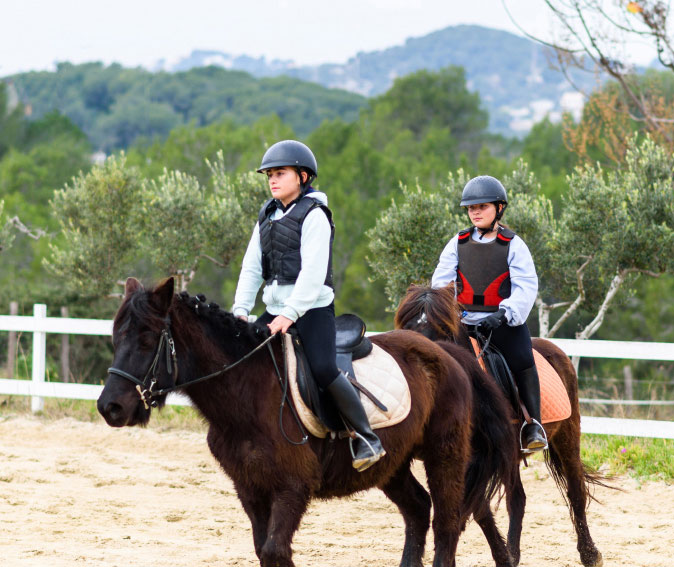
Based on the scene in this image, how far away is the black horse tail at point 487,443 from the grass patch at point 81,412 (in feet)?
16.5

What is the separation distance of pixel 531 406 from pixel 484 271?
0.94 metres

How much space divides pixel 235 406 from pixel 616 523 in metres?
3.95

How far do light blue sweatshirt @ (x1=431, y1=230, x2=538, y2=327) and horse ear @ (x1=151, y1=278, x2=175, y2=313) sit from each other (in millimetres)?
2286

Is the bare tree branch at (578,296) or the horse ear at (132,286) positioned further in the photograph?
the bare tree branch at (578,296)

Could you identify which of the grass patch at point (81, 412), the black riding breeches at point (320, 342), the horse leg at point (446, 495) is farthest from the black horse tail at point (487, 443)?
the grass patch at point (81, 412)

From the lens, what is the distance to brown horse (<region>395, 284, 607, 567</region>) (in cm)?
516

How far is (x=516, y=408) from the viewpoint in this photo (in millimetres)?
5238

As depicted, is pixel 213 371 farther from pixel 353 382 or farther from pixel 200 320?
pixel 353 382

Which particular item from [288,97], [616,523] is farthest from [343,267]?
[288,97]

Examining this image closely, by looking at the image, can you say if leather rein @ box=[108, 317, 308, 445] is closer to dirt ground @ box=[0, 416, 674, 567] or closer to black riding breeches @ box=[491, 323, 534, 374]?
dirt ground @ box=[0, 416, 674, 567]

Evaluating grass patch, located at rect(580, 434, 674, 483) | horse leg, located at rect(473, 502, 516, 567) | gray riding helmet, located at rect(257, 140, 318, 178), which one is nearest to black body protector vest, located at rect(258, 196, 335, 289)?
gray riding helmet, located at rect(257, 140, 318, 178)

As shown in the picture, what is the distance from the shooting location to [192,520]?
626 cm

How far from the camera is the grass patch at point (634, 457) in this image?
24.5 ft

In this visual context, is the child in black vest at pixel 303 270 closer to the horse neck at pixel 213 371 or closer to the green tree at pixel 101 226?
the horse neck at pixel 213 371
